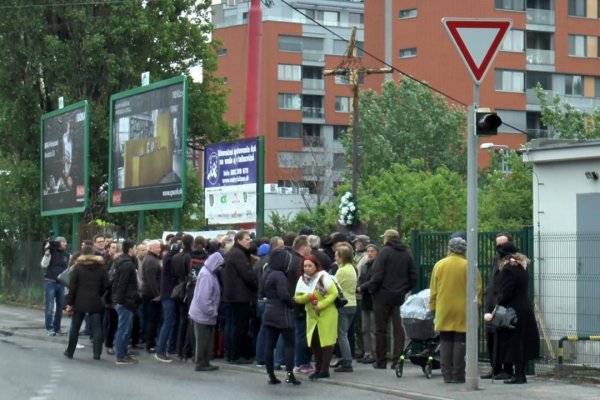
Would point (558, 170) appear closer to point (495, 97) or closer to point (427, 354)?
point (427, 354)

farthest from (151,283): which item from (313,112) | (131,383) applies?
(313,112)

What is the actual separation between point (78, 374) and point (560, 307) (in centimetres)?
658

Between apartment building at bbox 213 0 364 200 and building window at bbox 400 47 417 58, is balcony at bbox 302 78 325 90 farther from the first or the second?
building window at bbox 400 47 417 58

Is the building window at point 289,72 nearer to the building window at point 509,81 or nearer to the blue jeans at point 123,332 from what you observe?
the building window at point 509,81

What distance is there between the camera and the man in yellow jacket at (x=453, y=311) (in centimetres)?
1548

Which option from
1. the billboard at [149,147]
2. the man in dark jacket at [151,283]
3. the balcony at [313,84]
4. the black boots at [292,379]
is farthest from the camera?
the balcony at [313,84]

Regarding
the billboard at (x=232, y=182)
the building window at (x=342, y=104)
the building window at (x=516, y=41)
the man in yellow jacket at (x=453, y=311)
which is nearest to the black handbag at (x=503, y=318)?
the man in yellow jacket at (x=453, y=311)

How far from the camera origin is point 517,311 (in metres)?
15.5

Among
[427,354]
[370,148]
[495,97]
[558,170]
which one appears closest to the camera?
[427,354]

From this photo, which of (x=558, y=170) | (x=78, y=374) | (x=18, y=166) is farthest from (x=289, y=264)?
(x=18, y=166)

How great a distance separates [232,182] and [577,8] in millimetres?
54874

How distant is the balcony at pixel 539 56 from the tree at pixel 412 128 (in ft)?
26.6

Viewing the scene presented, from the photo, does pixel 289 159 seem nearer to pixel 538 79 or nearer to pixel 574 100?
Result: pixel 538 79

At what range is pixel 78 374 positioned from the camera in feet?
56.7
